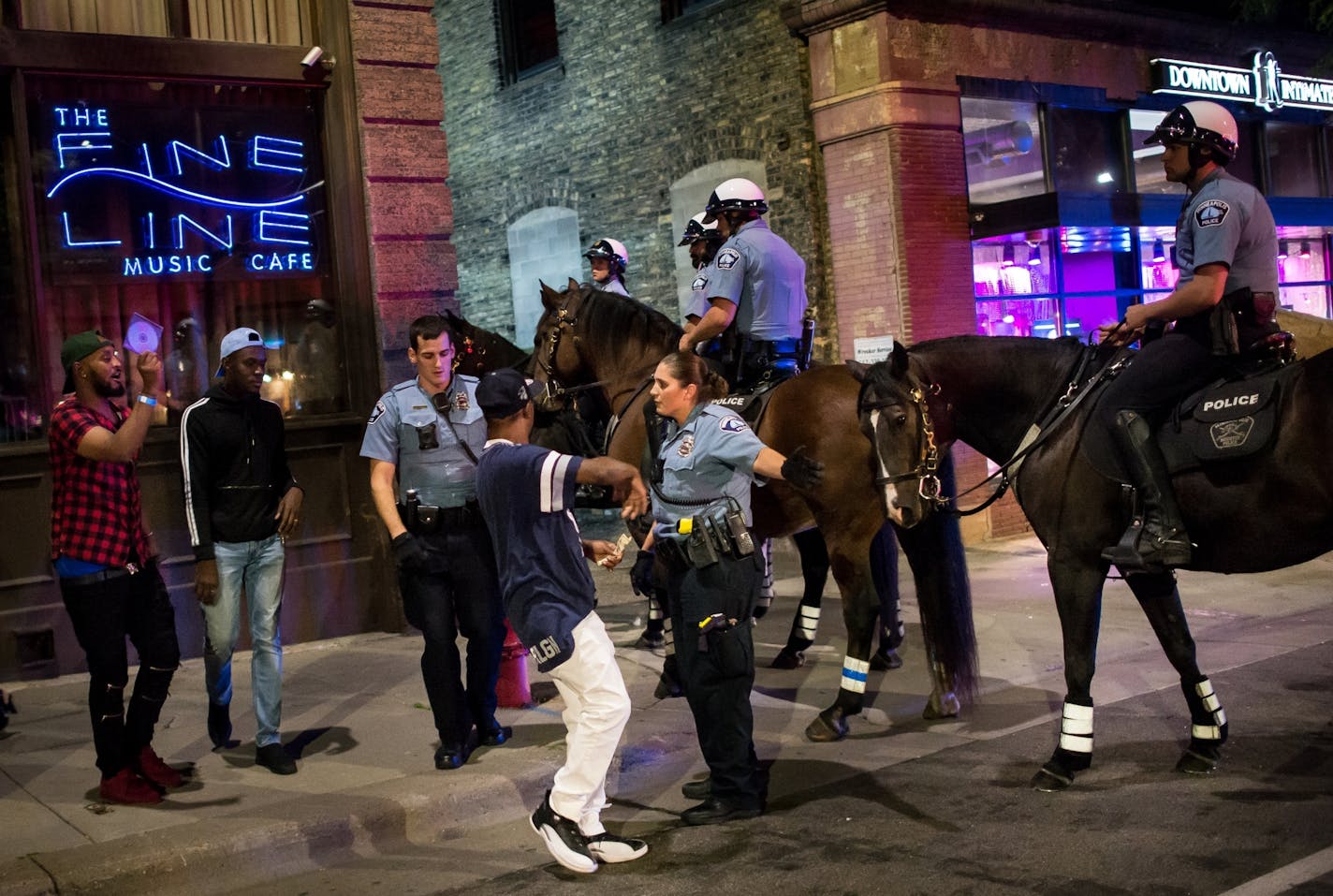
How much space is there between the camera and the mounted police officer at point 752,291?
838cm

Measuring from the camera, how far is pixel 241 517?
696 cm

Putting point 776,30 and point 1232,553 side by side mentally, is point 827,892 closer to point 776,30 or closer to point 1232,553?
point 1232,553

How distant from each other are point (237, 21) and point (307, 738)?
5.77 metres

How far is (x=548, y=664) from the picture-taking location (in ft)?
17.9

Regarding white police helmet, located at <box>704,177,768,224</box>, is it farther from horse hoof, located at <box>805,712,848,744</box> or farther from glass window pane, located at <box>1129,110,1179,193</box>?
glass window pane, located at <box>1129,110,1179,193</box>

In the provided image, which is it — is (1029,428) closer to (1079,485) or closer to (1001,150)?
(1079,485)

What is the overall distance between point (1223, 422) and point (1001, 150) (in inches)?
384

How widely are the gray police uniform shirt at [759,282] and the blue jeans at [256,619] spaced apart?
3.18 meters

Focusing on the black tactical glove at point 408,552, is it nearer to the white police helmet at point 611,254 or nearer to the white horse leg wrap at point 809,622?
the white horse leg wrap at point 809,622

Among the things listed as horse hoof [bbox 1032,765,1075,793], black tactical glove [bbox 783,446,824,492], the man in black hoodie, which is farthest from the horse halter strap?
horse hoof [bbox 1032,765,1075,793]

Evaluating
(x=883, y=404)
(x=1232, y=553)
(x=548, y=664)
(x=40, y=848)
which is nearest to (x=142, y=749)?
(x=40, y=848)

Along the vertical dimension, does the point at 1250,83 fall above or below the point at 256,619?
above

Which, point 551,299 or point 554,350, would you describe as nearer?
point 554,350

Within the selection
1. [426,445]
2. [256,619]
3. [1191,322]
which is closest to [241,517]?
[256,619]
